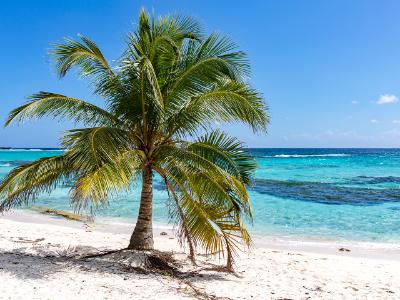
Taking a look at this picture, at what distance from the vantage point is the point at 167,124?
713cm

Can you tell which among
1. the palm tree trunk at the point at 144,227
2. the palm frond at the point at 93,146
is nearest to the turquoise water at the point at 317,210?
the palm tree trunk at the point at 144,227

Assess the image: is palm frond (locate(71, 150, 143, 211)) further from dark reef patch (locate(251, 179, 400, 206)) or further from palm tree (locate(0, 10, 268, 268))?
dark reef patch (locate(251, 179, 400, 206))

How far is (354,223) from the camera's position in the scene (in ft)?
47.0

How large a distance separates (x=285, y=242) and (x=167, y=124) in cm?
580

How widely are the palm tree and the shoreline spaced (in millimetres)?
2813

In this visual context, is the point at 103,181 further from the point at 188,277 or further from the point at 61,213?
the point at 61,213

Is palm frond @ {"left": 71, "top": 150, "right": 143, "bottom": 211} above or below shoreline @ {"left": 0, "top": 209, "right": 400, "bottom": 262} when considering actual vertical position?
above

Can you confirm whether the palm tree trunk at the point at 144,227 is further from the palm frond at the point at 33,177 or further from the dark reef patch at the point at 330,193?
the dark reef patch at the point at 330,193

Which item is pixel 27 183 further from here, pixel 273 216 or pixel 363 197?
pixel 363 197

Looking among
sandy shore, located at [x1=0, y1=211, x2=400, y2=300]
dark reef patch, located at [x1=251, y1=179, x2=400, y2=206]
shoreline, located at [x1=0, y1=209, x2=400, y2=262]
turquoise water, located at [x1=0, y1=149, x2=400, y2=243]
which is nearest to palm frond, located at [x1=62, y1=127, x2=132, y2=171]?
sandy shore, located at [x1=0, y1=211, x2=400, y2=300]

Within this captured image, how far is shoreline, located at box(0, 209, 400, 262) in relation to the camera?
32.8ft

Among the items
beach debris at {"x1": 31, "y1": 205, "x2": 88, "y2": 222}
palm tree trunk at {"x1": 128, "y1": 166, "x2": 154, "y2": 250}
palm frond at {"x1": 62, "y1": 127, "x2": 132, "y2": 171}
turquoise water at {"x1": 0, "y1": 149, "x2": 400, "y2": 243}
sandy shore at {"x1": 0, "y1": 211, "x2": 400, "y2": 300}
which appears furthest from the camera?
beach debris at {"x1": 31, "y1": 205, "x2": 88, "y2": 222}

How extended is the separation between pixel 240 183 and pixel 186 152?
1054 millimetres

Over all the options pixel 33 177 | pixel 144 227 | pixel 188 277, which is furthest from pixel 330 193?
pixel 33 177
